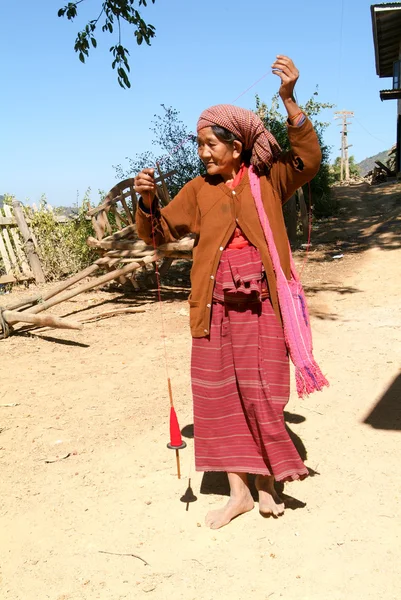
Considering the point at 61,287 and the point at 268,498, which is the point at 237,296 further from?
the point at 61,287

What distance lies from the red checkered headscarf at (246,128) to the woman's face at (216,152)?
4cm

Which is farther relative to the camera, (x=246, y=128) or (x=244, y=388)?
(x=244, y=388)

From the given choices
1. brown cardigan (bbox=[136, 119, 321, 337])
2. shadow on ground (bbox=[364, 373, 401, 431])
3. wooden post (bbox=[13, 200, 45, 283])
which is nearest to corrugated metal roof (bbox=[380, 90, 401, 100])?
wooden post (bbox=[13, 200, 45, 283])

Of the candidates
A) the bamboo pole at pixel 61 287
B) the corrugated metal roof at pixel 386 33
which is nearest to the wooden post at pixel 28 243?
the bamboo pole at pixel 61 287

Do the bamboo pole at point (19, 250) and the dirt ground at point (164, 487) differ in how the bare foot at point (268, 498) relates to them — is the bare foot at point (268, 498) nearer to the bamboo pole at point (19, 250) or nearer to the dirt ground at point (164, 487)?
the dirt ground at point (164, 487)

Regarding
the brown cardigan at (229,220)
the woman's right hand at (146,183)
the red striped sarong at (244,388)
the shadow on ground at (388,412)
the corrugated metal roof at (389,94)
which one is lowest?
the shadow on ground at (388,412)

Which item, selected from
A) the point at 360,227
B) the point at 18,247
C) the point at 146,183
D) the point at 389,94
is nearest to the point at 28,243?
the point at 18,247

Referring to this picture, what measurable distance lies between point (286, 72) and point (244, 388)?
1462 mm

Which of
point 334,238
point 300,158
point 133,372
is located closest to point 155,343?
point 133,372

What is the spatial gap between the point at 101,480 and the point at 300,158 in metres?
2.18

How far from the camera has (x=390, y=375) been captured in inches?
182

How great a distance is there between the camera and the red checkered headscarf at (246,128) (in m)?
2.56

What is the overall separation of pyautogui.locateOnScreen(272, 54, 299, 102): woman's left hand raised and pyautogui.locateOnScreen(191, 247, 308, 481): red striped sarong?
73cm

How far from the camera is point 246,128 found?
2.59 m
